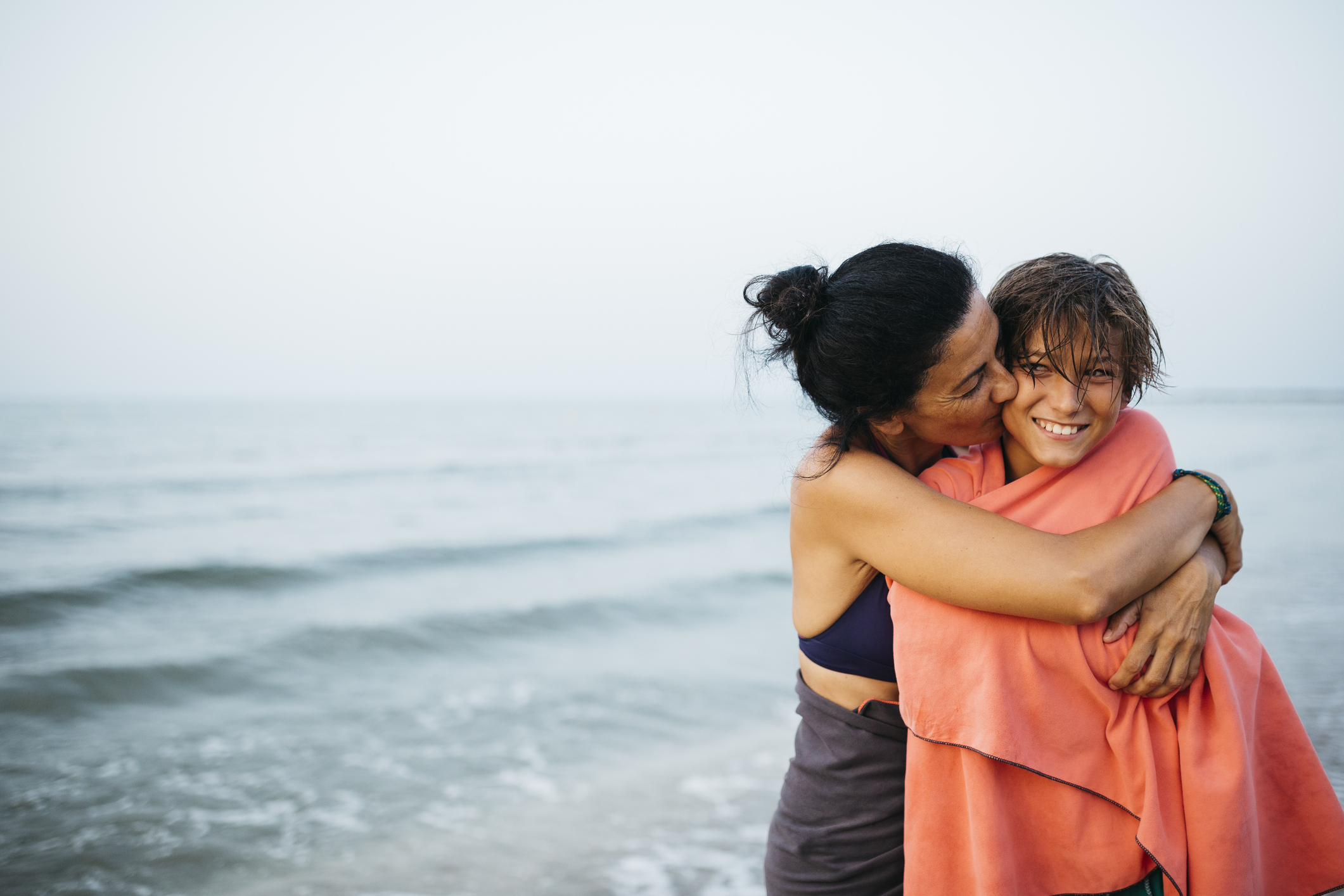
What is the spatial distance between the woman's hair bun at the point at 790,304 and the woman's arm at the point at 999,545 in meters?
0.31

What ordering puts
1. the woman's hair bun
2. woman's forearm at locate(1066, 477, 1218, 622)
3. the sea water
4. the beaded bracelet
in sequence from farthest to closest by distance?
the sea water, the woman's hair bun, the beaded bracelet, woman's forearm at locate(1066, 477, 1218, 622)

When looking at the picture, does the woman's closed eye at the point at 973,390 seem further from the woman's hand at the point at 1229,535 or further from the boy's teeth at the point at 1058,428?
the woman's hand at the point at 1229,535

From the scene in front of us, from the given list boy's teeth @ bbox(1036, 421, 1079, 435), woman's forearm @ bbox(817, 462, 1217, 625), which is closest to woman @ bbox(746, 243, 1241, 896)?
woman's forearm @ bbox(817, 462, 1217, 625)

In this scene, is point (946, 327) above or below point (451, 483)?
above

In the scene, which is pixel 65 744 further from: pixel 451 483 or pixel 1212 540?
pixel 451 483

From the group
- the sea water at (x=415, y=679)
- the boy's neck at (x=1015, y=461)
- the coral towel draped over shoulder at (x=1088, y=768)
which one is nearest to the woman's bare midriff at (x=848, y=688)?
the coral towel draped over shoulder at (x=1088, y=768)

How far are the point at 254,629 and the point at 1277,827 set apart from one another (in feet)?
27.4

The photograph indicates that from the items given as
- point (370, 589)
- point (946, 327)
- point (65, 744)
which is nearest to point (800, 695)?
point (946, 327)

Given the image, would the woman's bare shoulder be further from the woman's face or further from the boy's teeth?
the boy's teeth

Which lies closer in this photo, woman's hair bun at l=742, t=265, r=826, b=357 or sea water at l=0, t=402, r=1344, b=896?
woman's hair bun at l=742, t=265, r=826, b=357

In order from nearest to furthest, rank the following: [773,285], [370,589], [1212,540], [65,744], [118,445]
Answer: [1212,540]
[773,285]
[65,744]
[370,589]
[118,445]

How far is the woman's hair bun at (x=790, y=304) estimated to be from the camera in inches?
72.3

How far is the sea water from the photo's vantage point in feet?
13.3

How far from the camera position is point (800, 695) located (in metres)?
2.03
